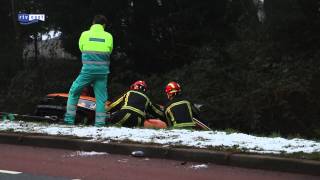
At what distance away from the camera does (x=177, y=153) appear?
979 cm

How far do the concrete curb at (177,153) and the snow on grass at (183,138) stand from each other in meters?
0.23

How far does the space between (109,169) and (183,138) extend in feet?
5.97

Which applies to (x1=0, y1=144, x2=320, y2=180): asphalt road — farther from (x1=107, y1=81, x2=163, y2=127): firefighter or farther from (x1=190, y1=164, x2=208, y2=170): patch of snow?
(x1=107, y1=81, x2=163, y2=127): firefighter

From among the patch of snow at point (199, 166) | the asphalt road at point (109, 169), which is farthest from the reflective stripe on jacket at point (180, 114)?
the patch of snow at point (199, 166)

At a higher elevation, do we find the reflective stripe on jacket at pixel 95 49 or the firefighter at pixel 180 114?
the reflective stripe on jacket at pixel 95 49

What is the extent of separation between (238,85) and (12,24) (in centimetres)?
975

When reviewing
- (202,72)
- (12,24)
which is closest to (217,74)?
(202,72)

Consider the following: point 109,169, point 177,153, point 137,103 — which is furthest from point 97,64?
point 109,169

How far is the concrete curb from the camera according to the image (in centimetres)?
887

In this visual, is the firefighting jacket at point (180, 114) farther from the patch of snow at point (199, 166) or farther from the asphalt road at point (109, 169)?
the patch of snow at point (199, 166)

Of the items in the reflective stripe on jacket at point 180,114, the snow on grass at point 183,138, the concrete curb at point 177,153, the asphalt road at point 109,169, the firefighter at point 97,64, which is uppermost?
the firefighter at point 97,64

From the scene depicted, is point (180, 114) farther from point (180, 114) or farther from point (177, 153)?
point (177, 153)

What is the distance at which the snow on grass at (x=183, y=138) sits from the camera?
9.84m

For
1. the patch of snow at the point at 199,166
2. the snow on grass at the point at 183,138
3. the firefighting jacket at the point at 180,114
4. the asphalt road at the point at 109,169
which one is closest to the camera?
the asphalt road at the point at 109,169
